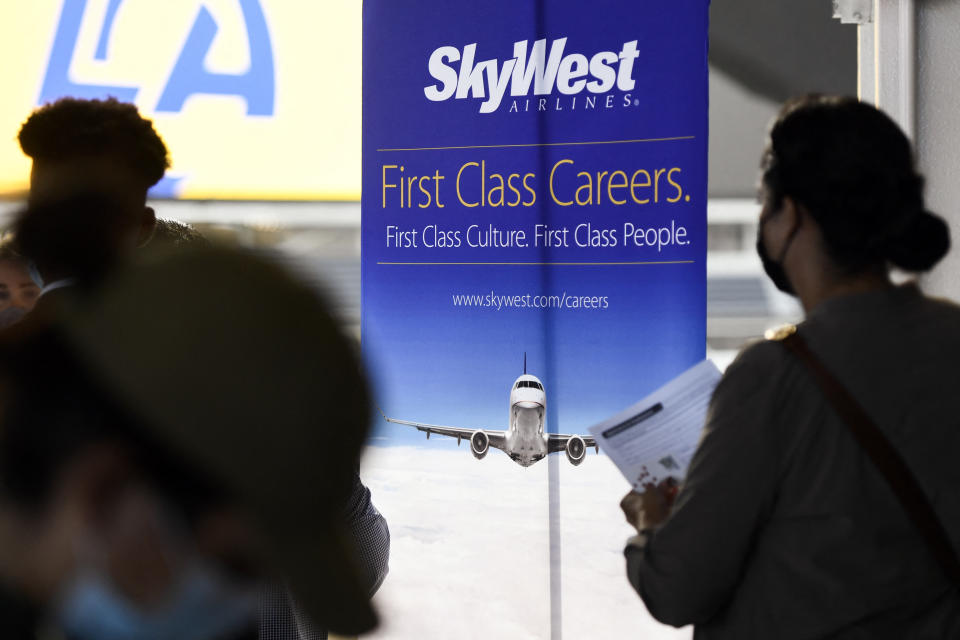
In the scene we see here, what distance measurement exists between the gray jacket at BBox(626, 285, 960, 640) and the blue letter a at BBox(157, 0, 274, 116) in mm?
2695

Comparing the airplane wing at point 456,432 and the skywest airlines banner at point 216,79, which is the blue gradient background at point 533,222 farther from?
the skywest airlines banner at point 216,79

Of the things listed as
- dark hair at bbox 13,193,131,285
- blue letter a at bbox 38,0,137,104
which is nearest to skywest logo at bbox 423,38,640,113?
blue letter a at bbox 38,0,137,104

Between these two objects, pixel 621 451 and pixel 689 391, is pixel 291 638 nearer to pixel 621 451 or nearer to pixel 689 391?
pixel 621 451

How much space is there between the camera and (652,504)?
1526 mm

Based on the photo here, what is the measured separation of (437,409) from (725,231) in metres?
1.19

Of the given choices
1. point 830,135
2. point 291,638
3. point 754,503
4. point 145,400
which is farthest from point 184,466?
point 830,135

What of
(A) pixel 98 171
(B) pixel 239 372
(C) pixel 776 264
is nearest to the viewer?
(B) pixel 239 372

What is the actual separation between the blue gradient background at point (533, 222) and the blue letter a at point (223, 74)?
41 centimetres

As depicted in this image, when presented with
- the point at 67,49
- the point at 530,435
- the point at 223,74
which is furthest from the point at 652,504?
the point at 67,49

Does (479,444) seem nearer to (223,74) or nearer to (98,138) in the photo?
(223,74)

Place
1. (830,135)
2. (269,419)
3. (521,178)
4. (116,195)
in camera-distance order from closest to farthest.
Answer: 1. (269,419)
2. (116,195)
3. (830,135)
4. (521,178)

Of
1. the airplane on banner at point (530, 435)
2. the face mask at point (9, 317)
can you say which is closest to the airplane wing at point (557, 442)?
the airplane on banner at point (530, 435)

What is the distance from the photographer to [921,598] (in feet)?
4.21

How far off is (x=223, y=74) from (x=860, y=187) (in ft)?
9.20
